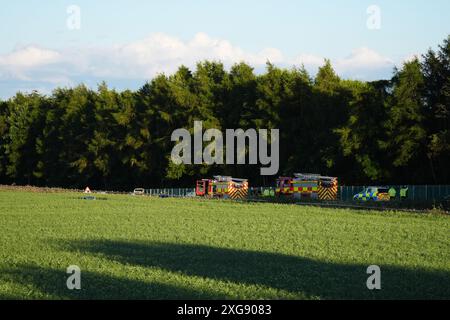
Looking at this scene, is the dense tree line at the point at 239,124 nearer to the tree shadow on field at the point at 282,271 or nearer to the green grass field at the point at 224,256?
the green grass field at the point at 224,256

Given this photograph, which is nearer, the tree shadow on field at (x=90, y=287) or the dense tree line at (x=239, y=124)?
the tree shadow on field at (x=90, y=287)

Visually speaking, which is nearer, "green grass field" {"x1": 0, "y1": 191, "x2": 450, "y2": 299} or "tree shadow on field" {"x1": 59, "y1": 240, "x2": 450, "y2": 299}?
"tree shadow on field" {"x1": 59, "y1": 240, "x2": 450, "y2": 299}

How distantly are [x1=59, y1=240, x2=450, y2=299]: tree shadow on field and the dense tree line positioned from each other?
36.9 metres

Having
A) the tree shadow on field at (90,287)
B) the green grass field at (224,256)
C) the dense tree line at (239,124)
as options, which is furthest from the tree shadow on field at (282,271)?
the dense tree line at (239,124)

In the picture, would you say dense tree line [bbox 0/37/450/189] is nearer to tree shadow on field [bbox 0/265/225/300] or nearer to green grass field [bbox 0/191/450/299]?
green grass field [bbox 0/191/450/299]

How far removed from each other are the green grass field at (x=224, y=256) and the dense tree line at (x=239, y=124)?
24.6 meters

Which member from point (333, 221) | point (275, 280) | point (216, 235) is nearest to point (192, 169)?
point (333, 221)

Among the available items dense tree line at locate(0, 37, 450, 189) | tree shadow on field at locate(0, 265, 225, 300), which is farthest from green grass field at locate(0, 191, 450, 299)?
dense tree line at locate(0, 37, 450, 189)

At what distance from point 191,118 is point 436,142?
32.8 m

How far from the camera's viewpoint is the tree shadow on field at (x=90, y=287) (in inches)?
514

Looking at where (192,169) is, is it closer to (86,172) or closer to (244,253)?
(86,172)

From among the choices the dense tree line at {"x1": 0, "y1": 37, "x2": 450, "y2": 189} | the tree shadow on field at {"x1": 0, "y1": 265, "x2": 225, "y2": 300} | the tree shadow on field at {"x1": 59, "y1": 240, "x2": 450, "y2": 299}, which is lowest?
the tree shadow on field at {"x1": 0, "y1": 265, "x2": 225, "y2": 300}

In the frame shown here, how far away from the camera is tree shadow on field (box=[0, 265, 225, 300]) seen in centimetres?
1306

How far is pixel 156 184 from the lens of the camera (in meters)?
82.7
